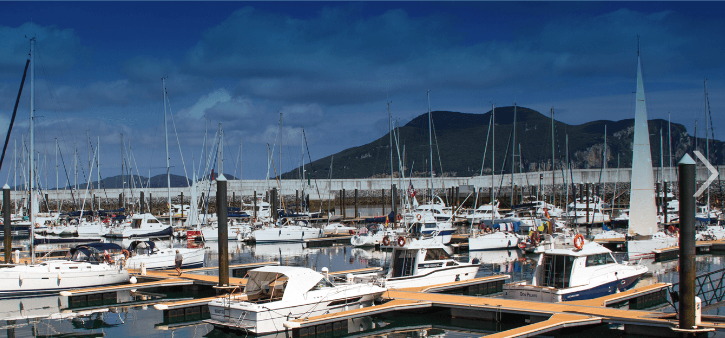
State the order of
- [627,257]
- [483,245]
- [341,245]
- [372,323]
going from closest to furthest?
1. [372,323]
2. [627,257]
3. [483,245]
4. [341,245]

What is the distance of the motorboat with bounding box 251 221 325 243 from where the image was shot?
50.7 meters

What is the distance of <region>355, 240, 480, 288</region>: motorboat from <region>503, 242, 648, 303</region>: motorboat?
399cm

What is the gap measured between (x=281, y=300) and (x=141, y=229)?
39.9 m

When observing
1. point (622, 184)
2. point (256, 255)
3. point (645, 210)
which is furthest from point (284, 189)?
point (645, 210)

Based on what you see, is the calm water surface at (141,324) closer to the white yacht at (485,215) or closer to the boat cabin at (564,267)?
the boat cabin at (564,267)

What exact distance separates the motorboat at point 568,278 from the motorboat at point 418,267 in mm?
3994

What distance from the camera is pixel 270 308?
59.4 feet

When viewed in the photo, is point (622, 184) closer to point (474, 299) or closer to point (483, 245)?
point (483, 245)

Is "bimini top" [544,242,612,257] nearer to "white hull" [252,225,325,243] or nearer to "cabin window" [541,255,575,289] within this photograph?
"cabin window" [541,255,575,289]

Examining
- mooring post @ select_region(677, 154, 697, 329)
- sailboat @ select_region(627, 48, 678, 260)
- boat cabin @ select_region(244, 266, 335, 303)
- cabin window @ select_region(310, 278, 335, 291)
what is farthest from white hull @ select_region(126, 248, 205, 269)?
mooring post @ select_region(677, 154, 697, 329)

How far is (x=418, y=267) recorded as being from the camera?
81.1ft

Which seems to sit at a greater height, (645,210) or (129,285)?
(645,210)

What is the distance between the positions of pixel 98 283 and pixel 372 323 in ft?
42.3

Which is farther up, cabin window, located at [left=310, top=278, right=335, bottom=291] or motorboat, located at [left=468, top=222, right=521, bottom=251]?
cabin window, located at [left=310, top=278, right=335, bottom=291]
